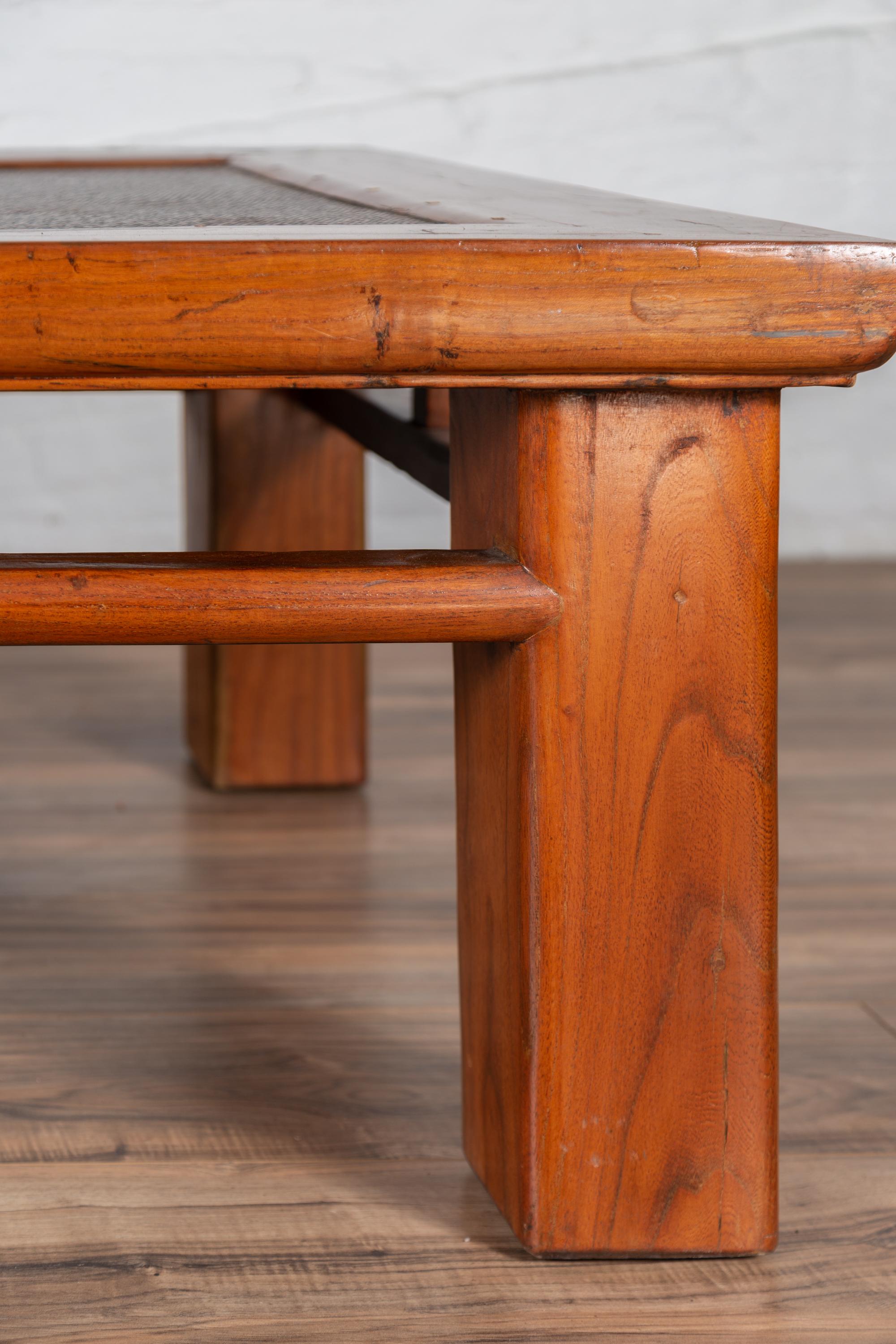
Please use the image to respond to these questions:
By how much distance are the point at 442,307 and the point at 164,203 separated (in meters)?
0.34

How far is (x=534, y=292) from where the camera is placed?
0.50 metres

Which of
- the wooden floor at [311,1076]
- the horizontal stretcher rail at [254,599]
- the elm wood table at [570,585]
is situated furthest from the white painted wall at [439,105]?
the horizontal stretcher rail at [254,599]

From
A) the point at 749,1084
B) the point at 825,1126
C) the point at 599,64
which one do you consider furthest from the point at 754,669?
the point at 599,64

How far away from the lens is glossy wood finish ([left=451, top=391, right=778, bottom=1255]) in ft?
1.82

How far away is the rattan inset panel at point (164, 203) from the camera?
0.61 meters

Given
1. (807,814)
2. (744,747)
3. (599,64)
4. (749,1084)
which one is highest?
(599,64)

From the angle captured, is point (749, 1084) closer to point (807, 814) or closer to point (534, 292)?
point (534, 292)

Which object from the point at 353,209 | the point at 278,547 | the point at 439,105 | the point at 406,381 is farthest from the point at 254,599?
the point at 439,105

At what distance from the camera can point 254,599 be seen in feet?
1.76

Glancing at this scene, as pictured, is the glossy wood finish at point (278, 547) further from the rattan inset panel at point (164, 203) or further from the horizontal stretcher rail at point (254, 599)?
the horizontal stretcher rail at point (254, 599)

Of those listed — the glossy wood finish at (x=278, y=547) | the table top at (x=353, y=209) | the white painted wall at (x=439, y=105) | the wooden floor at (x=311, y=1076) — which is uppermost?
the white painted wall at (x=439, y=105)

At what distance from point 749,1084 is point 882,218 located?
6.80 feet

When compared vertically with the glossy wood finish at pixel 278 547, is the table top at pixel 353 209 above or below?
above

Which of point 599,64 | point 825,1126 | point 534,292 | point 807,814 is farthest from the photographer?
point 599,64
